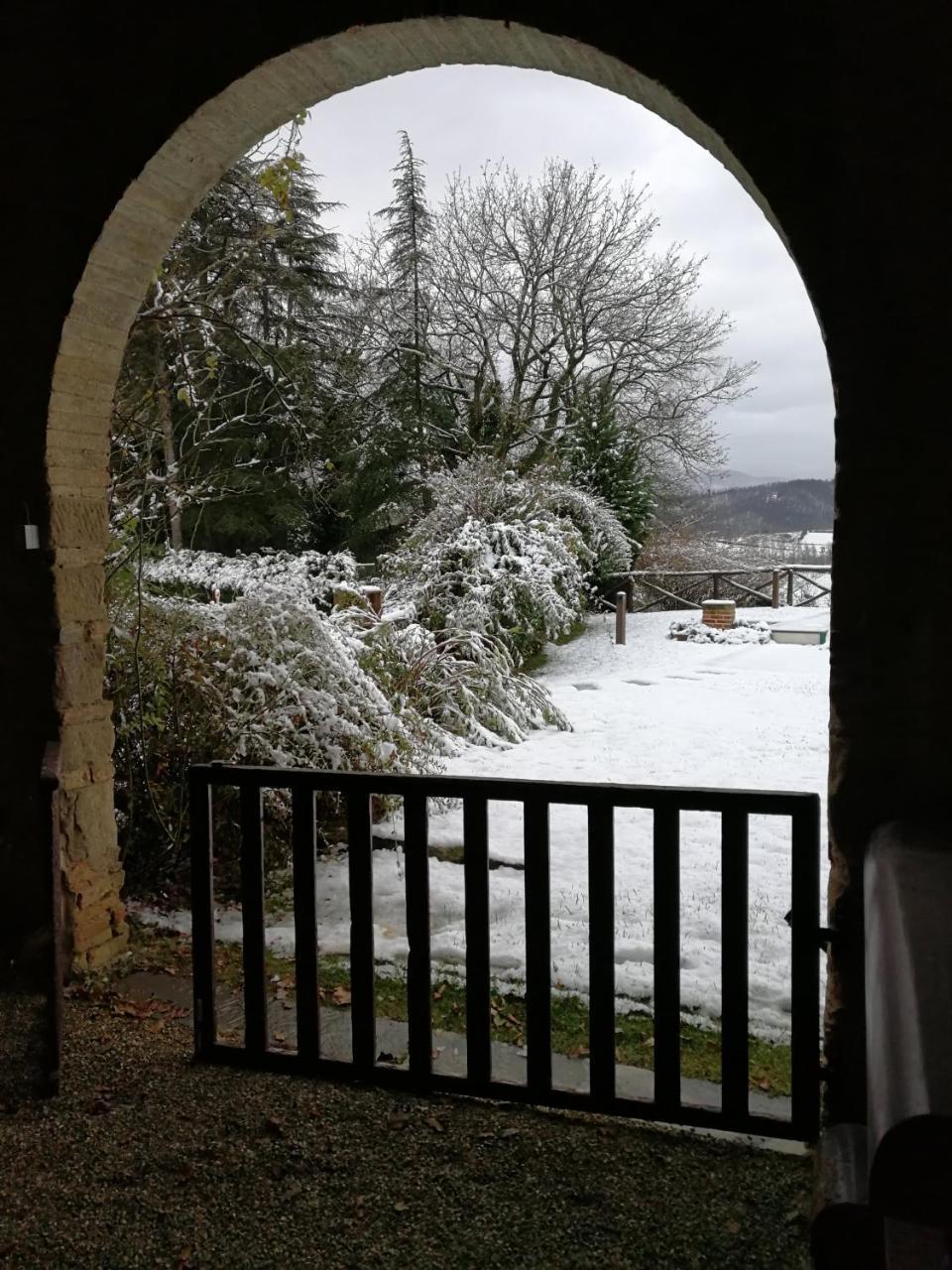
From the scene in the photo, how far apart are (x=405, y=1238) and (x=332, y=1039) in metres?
0.96

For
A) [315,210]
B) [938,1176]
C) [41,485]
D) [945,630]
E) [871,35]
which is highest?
[315,210]

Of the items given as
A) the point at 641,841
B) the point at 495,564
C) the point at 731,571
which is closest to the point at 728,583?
the point at 731,571

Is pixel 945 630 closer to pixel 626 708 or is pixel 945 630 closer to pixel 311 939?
pixel 311 939

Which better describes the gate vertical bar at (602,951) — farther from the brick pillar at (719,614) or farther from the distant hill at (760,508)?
the distant hill at (760,508)

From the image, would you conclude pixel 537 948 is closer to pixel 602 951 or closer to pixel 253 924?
pixel 602 951

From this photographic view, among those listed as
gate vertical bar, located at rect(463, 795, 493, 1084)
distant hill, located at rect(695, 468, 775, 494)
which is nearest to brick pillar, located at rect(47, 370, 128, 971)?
gate vertical bar, located at rect(463, 795, 493, 1084)

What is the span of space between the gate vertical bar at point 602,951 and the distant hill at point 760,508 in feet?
53.8

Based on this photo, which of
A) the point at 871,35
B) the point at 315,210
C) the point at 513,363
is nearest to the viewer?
the point at 871,35

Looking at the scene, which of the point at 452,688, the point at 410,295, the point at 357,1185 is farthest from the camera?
the point at 410,295

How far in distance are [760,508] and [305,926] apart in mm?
18578

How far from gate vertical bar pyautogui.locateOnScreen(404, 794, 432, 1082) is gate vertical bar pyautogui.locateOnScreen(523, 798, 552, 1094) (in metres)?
0.27

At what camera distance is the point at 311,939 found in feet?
8.23

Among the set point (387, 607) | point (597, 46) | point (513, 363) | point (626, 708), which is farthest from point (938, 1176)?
point (513, 363)

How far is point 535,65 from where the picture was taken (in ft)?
8.78
